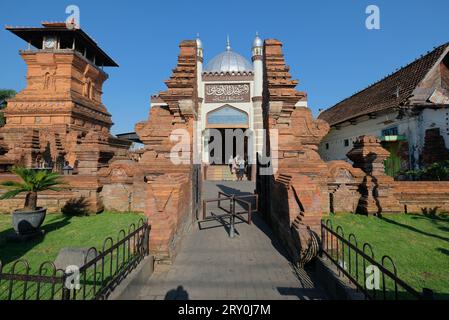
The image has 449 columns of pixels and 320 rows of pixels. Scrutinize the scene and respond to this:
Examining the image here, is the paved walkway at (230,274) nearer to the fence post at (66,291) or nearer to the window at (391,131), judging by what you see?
the fence post at (66,291)

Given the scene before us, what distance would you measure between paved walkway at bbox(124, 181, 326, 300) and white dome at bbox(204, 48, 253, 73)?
70.5 feet

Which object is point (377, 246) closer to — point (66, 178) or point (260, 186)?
point (260, 186)

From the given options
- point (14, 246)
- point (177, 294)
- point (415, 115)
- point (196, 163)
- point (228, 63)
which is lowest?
point (177, 294)

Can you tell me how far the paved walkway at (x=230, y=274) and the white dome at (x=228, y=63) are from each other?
846 inches

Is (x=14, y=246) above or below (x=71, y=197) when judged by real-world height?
below

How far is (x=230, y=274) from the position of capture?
160 inches

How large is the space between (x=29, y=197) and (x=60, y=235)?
1408 mm

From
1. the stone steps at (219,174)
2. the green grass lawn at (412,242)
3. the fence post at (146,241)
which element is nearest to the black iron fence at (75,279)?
the fence post at (146,241)

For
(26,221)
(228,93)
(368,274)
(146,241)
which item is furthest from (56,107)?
(368,274)

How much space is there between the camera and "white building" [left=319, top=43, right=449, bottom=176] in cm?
1105

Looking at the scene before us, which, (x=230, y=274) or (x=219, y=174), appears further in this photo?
(x=219, y=174)

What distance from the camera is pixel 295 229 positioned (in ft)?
15.1

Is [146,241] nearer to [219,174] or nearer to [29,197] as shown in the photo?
[29,197]
